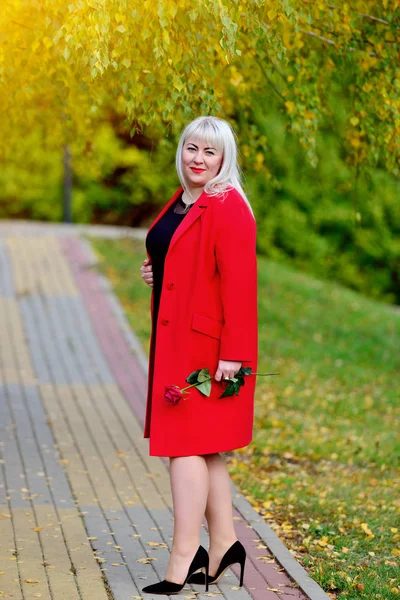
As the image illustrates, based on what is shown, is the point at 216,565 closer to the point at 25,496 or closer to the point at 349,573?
the point at 349,573

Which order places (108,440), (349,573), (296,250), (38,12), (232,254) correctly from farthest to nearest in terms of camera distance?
1. (296,250)
2. (108,440)
3. (38,12)
4. (349,573)
5. (232,254)

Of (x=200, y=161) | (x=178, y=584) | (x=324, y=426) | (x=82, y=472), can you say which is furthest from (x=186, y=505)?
(x=324, y=426)

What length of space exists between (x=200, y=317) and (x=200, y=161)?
2.14 feet

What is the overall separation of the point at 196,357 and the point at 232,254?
0.46 m

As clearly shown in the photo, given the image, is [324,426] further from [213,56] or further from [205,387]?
[205,387]

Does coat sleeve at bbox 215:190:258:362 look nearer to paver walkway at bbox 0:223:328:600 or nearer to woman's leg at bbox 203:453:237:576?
woman's leg at bbox 203:453:237:576

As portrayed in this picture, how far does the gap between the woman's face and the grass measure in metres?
1.94

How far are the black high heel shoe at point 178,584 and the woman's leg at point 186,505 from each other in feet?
0.09

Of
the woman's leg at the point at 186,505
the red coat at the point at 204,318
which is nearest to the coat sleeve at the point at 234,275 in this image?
the red coat at the point at 204,318

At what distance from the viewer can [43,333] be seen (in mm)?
11008

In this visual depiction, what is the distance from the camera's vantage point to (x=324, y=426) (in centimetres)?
858

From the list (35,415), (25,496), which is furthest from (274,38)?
(35,415)

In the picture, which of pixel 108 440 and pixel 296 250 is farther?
pixel 296 250

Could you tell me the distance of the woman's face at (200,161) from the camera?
13.9 ft
